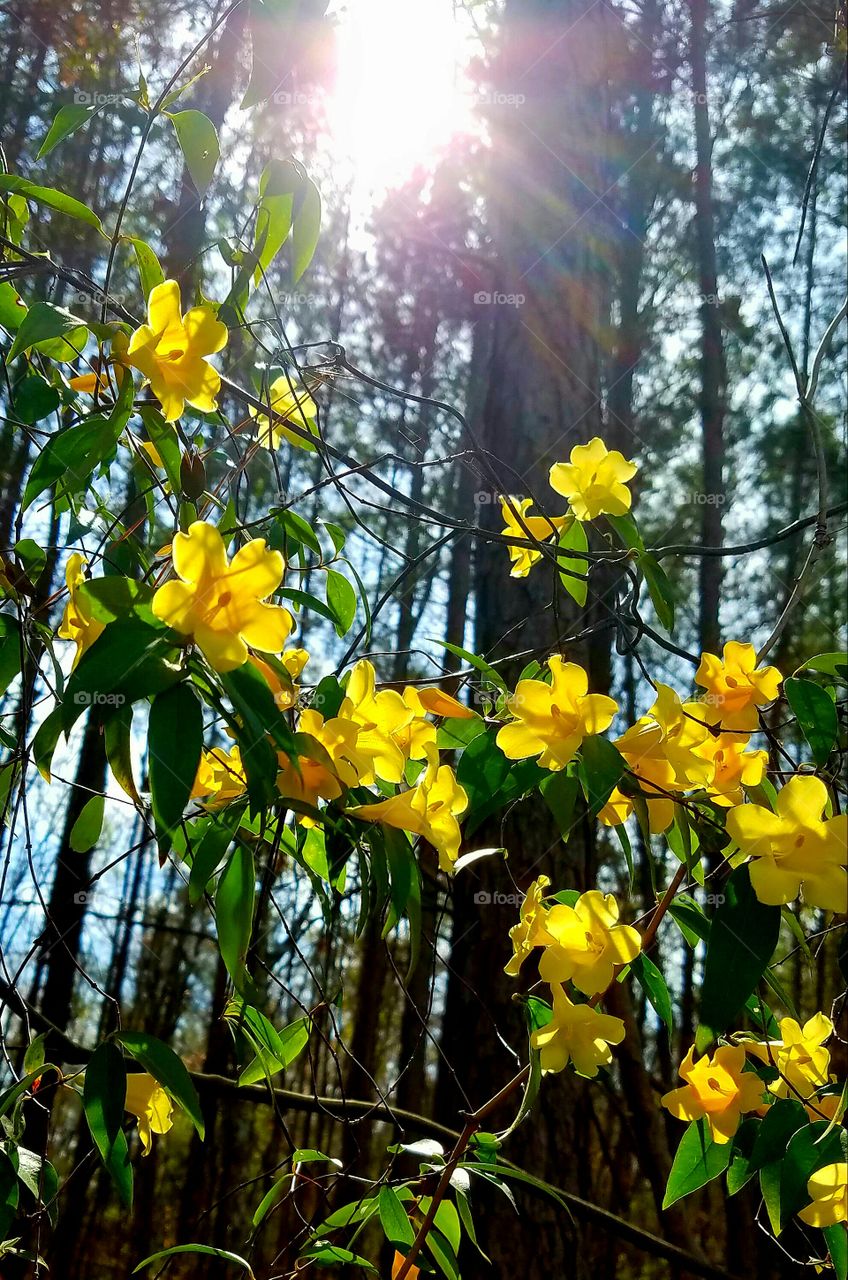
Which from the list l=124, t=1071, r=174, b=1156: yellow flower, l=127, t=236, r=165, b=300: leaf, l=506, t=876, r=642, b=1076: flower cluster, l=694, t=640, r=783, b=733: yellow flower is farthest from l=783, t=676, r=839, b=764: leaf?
l=124, t=1071, r=174, b=1156: yellow flower

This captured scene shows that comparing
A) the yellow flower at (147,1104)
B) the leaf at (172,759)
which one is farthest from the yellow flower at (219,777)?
the yellow flower at (147,1104)

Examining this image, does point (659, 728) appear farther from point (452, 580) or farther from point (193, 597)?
point (452, 580)

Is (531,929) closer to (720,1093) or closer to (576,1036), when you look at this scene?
(576,1036)

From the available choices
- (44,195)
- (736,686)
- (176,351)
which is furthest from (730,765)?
(44,195)

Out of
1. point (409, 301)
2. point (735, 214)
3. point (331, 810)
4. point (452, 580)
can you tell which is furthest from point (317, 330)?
point (331, 810)

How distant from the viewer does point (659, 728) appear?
607mm

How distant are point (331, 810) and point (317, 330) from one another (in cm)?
415

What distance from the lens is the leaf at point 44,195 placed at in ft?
1.98

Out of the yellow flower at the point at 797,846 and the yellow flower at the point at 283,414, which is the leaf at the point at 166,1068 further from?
the yellow flower at the point at 283,414

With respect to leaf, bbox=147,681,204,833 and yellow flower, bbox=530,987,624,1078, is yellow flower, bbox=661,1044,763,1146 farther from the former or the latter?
leaf, bbox=147,681,204,833

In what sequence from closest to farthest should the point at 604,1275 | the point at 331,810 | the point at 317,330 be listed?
the point at 331,810, the point at 604,1275, the point at 317,330

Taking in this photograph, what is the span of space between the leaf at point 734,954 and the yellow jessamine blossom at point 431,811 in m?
0.17

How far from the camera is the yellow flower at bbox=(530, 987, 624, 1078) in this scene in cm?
62
